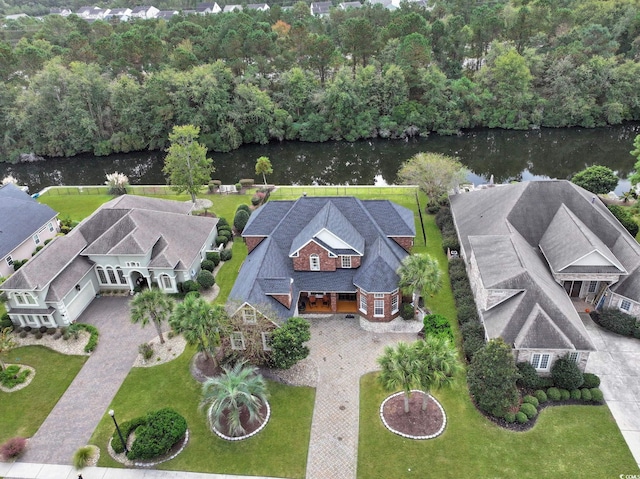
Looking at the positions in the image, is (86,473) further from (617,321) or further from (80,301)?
(617,321)

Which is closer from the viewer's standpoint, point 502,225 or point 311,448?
point 311,448

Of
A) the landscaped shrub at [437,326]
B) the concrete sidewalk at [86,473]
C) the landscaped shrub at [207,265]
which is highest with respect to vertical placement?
the landscaped shrub at [207,265]

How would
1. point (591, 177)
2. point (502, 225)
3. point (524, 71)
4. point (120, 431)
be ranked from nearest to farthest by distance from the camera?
point (120, 431)
point (502, 225)
point (591, 177)
point (524, 71)

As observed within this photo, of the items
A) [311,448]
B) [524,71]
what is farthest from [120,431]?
[524,71]

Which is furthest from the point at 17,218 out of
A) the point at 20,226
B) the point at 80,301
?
the point at 80,301

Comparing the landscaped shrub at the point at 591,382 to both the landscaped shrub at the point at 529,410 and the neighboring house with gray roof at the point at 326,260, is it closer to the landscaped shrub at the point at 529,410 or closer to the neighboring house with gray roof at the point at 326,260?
the landscaped shrub at the point at 529,410

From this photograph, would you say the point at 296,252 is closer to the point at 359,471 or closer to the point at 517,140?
the point at 359,471

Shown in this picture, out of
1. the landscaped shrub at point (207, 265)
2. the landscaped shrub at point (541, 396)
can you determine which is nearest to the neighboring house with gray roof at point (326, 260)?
the landscaped shrub at point (207, 265)
